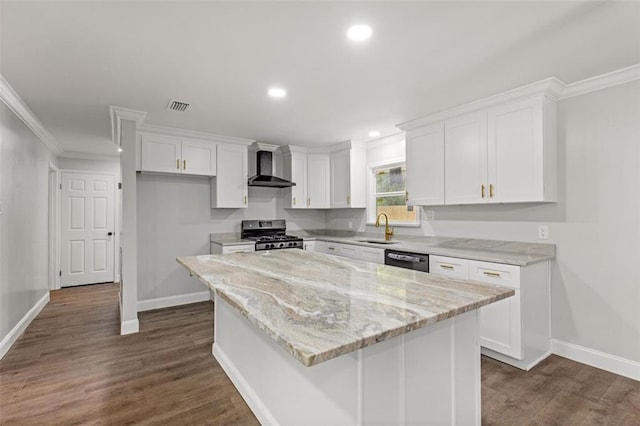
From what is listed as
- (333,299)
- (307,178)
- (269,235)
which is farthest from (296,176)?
(333,299)

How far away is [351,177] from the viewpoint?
469 cm

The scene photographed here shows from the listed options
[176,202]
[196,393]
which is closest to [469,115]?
[196,393]

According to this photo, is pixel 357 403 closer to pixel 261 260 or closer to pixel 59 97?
pixel 261 260

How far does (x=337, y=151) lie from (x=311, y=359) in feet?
14.3

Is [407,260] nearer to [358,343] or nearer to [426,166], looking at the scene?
[426,166]

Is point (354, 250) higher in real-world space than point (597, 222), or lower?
lower

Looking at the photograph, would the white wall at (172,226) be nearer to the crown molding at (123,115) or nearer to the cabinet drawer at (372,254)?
the crown molding at (123,115)

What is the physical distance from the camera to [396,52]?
2127 millimetres

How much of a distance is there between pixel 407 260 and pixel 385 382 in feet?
7.25

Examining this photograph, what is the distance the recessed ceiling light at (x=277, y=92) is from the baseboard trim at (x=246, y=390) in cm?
226

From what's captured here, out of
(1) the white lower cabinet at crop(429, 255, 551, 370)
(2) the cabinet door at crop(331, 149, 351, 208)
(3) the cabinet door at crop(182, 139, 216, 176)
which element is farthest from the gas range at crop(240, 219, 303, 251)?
(1) the white lower cabinet at crop(429, 255, 551, 370)

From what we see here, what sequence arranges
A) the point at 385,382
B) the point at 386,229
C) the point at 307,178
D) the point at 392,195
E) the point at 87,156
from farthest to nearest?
the point at 87,156 → the point at 307,178 → the point at 392,195 → the point at 386,229 → the point at 385,382

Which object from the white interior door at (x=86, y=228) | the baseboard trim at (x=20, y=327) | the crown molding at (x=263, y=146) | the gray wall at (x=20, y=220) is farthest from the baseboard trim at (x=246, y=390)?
the white interior door at (x=86, y=228)

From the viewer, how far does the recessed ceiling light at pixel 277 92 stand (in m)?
2.75
